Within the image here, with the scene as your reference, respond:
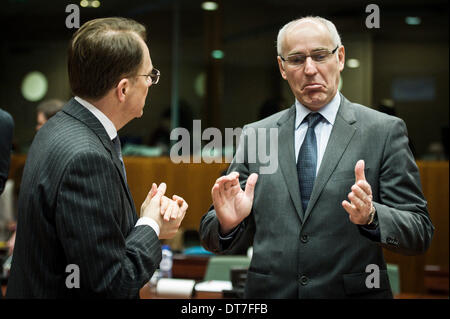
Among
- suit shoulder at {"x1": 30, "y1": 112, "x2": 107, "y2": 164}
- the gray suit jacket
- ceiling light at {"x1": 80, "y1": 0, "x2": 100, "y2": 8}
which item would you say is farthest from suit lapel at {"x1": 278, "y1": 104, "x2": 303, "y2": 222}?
ceiling light at {"x1": 80, "y1": 0, "x2": 100, "y2": 8}

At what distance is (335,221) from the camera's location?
5.94ft

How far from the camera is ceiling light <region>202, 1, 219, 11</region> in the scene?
6.47 meters

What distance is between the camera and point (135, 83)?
59.1 inches

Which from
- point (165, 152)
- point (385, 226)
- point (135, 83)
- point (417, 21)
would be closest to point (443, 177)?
point (417, 21)

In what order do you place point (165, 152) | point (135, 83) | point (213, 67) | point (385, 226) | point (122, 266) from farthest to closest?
point (213, 67) → point (165, 152) → point (385, 226) → point (135, 83) → point (122, 266)

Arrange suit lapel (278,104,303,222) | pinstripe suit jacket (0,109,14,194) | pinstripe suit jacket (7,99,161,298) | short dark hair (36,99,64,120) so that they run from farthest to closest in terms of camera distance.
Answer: short dark hair (36,99,64,120) < pinstripe suit jacket (0,109,14,194) < suit lapel (278,104,303,222) < pinstripe suit jacket (7,99,161,298)

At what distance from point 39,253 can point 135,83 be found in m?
0.49

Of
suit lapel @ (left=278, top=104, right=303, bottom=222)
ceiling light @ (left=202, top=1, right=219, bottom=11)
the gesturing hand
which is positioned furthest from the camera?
ceiling light @ (left=202, top=1, right=219, bottom=11)

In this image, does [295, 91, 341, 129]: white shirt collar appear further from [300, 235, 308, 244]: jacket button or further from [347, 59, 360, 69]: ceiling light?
[347, 59, 360, 69]: ceiling light

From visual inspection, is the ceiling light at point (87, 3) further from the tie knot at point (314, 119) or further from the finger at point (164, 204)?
the finger at point (164, 204)

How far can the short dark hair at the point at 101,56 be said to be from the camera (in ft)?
4.67

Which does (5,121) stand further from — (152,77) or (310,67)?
(310,67)

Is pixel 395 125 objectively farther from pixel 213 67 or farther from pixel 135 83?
pixel 213 67

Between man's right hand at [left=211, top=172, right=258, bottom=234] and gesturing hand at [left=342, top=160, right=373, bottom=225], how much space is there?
1.08 feet
